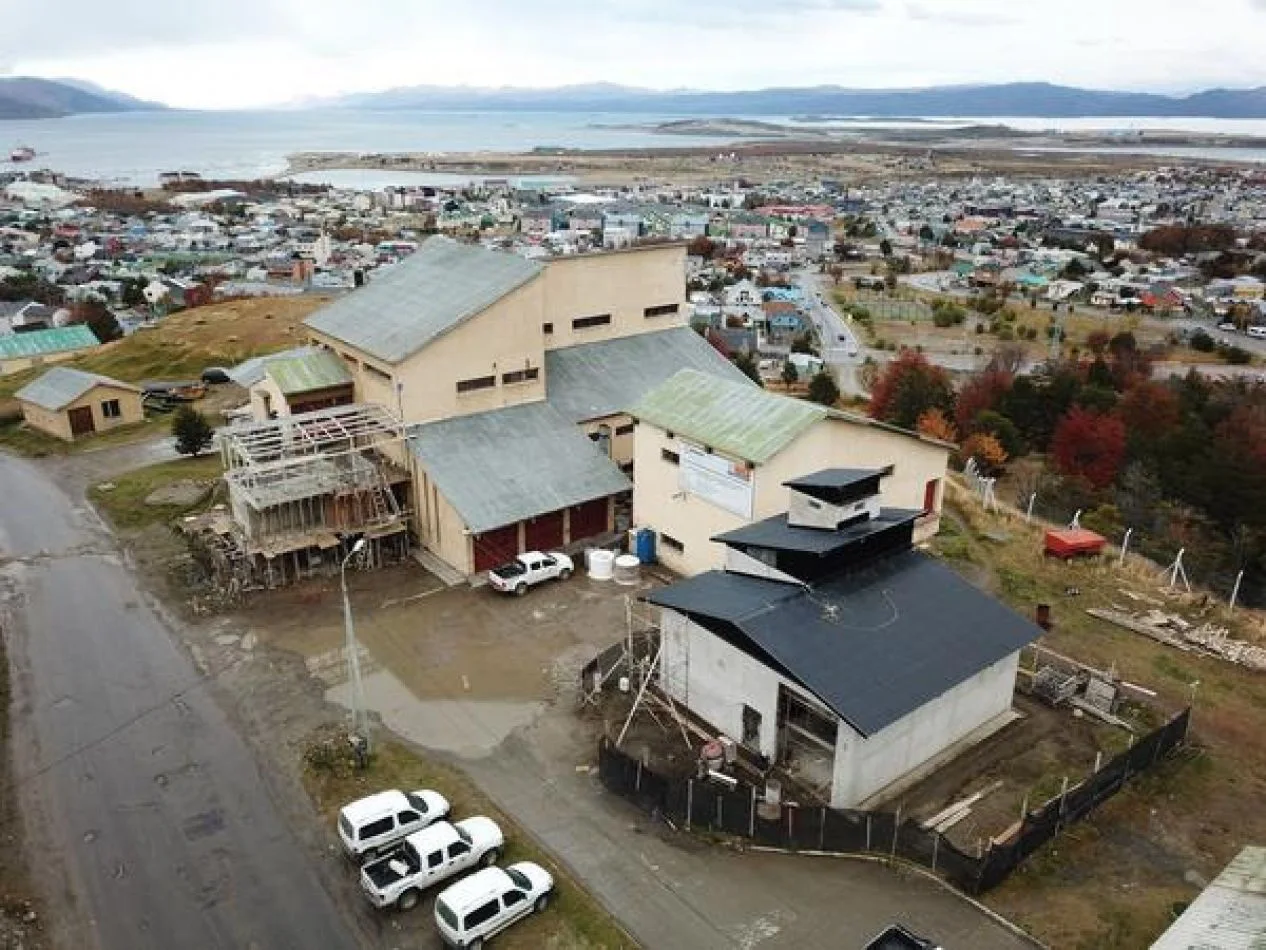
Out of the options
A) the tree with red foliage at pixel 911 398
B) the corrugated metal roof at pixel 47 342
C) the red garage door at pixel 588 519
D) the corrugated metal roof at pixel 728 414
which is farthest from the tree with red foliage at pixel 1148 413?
the corrugated metal roof at pixel 47 342

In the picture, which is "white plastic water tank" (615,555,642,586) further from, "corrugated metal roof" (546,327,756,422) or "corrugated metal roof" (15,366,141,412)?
"corrugated metal roof" (15,366,141,412)

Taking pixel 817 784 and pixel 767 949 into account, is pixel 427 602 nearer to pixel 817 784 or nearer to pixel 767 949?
pixel 817 784

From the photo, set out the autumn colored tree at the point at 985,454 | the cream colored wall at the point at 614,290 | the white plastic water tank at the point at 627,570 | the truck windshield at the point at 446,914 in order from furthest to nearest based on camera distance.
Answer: the autumn colored tree at the point at 985,454 < the cream colored wall at the point at 614,290 < the white plastic water tank at the point at 627,570 < the truck windshield at the point at 446,914

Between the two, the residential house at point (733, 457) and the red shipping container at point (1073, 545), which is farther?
the red shipping container at point (1073, 545)

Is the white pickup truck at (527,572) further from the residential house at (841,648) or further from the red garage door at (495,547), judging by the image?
the residential house at (841,648)

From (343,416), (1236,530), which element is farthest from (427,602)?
(1236,530)

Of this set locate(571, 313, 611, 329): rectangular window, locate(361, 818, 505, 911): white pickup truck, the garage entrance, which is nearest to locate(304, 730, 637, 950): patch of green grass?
locate(361, 818, 505, 911): white pickup truck

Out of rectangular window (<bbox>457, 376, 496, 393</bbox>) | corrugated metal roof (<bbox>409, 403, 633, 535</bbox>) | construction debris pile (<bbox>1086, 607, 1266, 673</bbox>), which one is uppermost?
rectangular window (<bbox>457, 376, 496, 393</bbox>)
